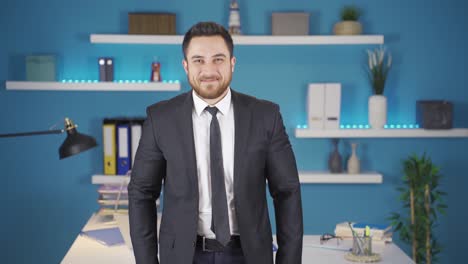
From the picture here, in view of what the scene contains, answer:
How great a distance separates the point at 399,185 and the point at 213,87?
2863 millimetres

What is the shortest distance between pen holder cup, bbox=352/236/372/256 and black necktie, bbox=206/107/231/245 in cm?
102

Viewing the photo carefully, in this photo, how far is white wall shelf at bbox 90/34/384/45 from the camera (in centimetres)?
424

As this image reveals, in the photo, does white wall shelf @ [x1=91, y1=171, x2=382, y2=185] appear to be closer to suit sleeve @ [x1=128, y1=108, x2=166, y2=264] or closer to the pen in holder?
the pen in holder

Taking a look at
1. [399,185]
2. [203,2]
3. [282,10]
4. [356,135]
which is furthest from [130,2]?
[399,185]

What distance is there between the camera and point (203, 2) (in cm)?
443

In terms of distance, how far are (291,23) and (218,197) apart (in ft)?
8.17

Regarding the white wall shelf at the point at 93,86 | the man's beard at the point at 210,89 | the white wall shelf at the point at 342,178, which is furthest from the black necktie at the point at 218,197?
the white wall shelf at the point at 342,178

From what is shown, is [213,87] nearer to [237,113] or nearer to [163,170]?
[237,113]

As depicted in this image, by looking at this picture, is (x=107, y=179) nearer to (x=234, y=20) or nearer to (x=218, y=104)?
(x=234, y=20)

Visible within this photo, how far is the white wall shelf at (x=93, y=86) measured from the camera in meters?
4.26

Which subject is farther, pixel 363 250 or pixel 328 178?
pixel 328 178

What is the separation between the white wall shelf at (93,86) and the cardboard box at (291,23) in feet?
2.38

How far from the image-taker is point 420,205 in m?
4.34

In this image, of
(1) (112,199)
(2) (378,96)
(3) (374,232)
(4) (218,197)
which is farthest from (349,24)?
(4) (218,197)
